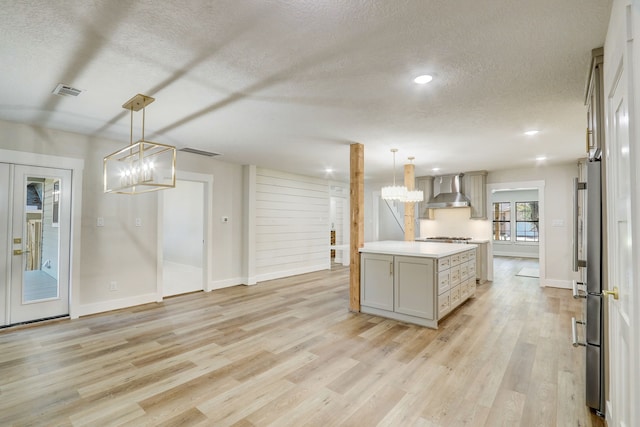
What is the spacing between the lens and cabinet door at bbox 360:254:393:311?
415 centimetres

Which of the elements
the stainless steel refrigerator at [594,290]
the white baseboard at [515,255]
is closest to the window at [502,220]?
the white baseboard at [515,255]

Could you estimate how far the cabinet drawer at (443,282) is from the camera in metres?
3.82

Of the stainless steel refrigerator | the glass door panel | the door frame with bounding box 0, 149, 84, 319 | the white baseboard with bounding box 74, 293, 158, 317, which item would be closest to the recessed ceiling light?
the stainless steel refrigerator

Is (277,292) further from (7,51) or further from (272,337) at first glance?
(7,51)

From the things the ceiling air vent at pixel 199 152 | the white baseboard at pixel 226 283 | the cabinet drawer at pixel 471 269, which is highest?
the ceiling air vent at pixel 199 152

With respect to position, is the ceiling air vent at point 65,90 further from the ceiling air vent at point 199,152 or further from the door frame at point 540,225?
the door frame at point 540,225

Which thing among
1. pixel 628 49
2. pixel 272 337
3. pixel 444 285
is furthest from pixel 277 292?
pixel 628 49

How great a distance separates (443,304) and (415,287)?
0.44 metres

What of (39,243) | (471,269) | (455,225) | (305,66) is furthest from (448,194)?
(39,243)

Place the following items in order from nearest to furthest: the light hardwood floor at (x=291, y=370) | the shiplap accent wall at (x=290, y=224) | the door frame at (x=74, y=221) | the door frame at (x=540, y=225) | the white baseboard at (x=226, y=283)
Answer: the light hardwood floor at (x=291, y=370) → the door frame at (x=74, y=221) → the white baseboard at (x=226, y=283) → the door frame at (x=540, y=225) → the shiplap accent wall at (x=290, y=224)

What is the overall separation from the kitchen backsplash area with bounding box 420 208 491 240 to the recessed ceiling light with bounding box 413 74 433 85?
546cm

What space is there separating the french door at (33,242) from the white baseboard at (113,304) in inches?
8.1

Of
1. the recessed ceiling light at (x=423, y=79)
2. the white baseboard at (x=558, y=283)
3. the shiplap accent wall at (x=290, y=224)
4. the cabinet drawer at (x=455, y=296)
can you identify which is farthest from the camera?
the shiplap accent wall at (x=290, y=224)

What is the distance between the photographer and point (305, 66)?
7.79ft
